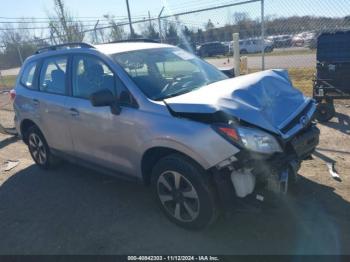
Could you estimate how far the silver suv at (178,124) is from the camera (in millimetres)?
3123

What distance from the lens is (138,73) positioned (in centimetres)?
392

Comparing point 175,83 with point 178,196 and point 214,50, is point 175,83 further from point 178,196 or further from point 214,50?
point 214,50

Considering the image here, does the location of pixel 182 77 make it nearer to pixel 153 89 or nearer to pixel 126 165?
pixel 153 89

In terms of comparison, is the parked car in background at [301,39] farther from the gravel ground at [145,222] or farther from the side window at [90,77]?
the side window at [90,77]

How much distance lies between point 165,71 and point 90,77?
0.90m

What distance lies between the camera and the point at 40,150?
559 centimetres

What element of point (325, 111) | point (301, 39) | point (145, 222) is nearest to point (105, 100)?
point (145, 222)

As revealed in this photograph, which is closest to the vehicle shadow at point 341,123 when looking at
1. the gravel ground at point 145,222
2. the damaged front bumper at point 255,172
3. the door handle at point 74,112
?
the gravel ground at point 145,222

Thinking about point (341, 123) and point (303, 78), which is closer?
point (341, 123)

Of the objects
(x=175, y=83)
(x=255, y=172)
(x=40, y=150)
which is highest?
(x=175, y=83)

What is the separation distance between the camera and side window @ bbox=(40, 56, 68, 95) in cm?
468

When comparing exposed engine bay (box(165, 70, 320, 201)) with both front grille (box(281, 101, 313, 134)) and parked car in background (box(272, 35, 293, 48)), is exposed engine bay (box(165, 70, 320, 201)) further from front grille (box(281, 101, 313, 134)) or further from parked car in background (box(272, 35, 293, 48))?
parked car in background (box(272, 35, 293, 48))

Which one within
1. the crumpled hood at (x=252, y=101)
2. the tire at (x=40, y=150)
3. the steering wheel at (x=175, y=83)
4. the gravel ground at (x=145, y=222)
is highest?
the steering wheel at (x=175, y=83)

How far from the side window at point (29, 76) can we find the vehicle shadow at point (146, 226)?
1736 millimetres
